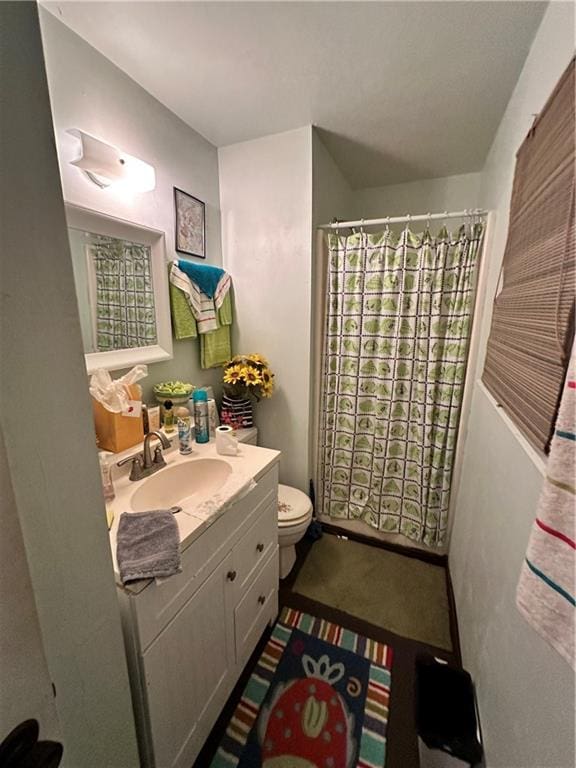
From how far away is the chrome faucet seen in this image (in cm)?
113

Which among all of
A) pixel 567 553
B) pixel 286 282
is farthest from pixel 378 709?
pixel 286 282

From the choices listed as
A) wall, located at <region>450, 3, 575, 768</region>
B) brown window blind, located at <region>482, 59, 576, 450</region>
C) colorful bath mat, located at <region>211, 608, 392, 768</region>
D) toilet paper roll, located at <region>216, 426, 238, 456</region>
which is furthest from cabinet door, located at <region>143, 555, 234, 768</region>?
brown window blind, located at <region>482, 59, 576, 450</region>

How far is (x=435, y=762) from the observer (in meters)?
0.90

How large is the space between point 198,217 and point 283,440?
1399mm

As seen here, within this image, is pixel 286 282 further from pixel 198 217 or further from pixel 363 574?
pixel 363 574

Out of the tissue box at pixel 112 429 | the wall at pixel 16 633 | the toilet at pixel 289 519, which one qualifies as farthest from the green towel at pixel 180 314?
the wall at pixel 16 633

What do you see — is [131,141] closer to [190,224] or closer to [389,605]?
[190,224]

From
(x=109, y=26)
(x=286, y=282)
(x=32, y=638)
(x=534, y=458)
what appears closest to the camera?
(x=32, y=638)

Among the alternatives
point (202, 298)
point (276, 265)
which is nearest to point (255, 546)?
point (202, 298)

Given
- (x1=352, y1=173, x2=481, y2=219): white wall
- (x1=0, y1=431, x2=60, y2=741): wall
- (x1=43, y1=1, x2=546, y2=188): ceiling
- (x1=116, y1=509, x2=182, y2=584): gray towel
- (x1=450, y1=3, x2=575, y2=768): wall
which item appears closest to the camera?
(x1=0, y1=431, x2=60, y2=741): wall

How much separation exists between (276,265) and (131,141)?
841 millimetres

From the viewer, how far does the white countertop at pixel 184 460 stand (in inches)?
32.9

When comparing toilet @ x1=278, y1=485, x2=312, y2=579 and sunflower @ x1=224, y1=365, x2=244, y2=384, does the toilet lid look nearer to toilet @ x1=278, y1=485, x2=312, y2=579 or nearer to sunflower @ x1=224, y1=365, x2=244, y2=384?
toilet @ x1=278, y1=485, x2=312, y2=579

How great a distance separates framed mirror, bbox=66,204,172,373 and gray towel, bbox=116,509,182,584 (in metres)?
0.64
